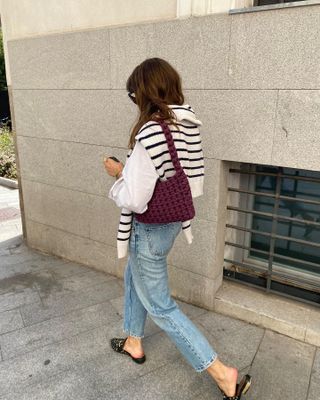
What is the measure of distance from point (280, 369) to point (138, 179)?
1865 mm

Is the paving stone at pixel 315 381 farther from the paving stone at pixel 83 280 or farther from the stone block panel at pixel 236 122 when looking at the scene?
the paving stone at pixel 83 280

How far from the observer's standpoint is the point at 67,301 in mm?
3709

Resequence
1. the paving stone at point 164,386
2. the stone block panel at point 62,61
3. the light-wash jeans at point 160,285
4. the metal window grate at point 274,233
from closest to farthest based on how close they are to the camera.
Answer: the light-wash jeans at point 160,285 → the paving stone at point 164,386 → the metal window grate at point 274,233 → the stone block panel at point 62,61

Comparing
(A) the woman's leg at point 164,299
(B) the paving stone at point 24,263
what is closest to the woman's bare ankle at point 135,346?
(A) the woman's leg at point 164,299

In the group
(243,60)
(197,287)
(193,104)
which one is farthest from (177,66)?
(197,287)

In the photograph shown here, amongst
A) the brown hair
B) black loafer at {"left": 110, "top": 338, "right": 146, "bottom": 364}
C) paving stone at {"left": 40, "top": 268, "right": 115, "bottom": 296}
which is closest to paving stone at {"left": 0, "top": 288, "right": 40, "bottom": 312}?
paving stone at {"left": 40, "top": 268, "right": 115, "bottom": 296}

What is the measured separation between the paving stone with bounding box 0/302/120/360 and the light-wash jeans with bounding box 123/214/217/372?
1.12 m

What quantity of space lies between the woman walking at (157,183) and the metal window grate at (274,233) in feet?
3.48

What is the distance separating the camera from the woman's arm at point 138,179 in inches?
77.1

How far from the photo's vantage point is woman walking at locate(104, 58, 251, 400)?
1971 millimetres

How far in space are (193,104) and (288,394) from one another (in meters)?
2.31

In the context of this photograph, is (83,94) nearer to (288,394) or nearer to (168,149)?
(168,149)

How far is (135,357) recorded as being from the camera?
280 centimetres

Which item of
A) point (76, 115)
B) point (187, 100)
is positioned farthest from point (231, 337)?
point (76, 115)
